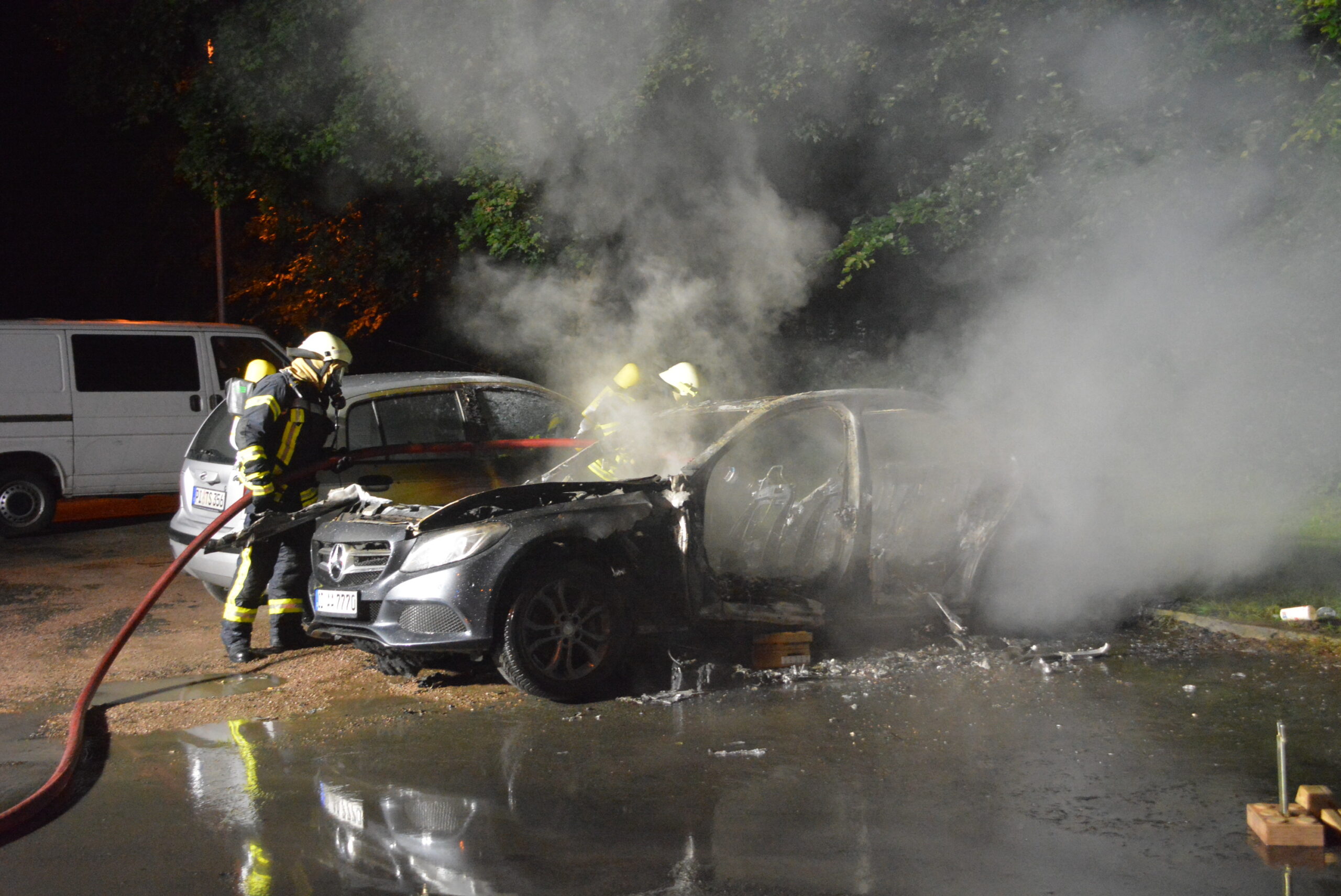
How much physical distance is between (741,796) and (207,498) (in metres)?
4.51

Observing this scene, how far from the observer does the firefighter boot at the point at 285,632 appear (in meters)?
6.53

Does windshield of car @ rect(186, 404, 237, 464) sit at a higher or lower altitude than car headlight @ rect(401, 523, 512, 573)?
higher

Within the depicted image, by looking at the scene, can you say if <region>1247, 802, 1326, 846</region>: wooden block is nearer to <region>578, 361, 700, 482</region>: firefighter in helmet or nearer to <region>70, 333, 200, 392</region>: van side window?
<region>578, 361, 700, 482</region>: firefighter in helmet

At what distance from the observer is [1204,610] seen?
688 cm

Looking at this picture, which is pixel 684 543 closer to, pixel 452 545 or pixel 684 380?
pixel 452 545

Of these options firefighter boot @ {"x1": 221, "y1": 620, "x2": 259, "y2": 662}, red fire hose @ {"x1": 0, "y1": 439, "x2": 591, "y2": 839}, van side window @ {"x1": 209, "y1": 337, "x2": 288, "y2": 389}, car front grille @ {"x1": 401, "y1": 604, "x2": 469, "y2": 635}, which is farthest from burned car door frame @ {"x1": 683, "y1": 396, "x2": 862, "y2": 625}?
van side window @ {"x1": 209, "y1": 337, "x2": 288, "y2": 389}

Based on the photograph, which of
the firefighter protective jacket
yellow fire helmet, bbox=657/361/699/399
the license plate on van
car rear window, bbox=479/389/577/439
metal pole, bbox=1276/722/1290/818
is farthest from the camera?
yellow fire helmet, bbox=657/361/699/399

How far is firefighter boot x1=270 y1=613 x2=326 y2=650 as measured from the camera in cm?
653

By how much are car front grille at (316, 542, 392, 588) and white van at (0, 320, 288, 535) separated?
243 inches

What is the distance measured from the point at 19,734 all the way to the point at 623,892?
324 centimetres

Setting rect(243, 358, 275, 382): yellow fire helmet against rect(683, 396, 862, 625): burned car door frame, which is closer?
rect(683, 396, 862, 625): burned car door frame

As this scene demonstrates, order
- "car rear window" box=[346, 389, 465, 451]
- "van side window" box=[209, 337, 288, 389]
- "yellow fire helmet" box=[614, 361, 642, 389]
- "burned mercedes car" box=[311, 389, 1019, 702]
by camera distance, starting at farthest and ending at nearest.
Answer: "van side window" box=[209, 337, 288, 389], "yellow fire helmet" box=[614, 361, 642, 389], "car rear window" box=[346, 389, 465, 451], "burned mercedes car" box=[311, 389, 1019, 702]

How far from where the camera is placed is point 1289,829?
11.7 ft

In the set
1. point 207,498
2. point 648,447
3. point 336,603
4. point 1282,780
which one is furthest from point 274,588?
point 1282,780
